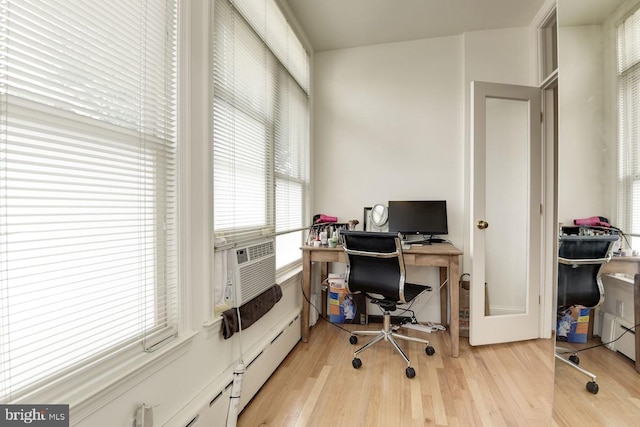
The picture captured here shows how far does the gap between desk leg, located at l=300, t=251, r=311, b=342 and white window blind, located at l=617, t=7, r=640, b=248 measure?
194 centimetres

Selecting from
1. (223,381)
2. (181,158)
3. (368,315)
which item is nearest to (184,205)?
(181,158)

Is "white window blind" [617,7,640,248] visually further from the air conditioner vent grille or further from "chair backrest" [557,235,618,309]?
the air conditioner vent grille

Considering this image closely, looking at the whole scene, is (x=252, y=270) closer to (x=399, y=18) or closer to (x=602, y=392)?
(x=602, y=392)

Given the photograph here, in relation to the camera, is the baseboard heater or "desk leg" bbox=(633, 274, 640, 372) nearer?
"desk leg" bbox=(633, 274, 640, 372)

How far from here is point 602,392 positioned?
3.65 ft

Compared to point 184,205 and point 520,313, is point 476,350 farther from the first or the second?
point 184,205

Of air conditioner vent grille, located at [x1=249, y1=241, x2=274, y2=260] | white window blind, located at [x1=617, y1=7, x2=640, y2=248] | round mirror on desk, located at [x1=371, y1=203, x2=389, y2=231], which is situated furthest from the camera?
round mirror on desk, located at [x1=371, y1=203, x2=389, y2=231]

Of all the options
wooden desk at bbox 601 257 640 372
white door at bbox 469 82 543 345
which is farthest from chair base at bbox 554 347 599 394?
white door at bbox 469 82 543 345

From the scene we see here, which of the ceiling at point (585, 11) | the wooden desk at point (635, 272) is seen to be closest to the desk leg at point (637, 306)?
the wooden desk at point (635, 272)

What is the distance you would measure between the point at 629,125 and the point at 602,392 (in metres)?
1.03

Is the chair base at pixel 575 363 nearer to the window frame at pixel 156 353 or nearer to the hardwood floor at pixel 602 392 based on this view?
the hardwood floor at pixel 602 392

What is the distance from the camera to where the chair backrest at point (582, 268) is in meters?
1.13

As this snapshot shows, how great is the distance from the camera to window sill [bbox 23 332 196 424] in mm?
766

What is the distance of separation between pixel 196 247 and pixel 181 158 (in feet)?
1.30
